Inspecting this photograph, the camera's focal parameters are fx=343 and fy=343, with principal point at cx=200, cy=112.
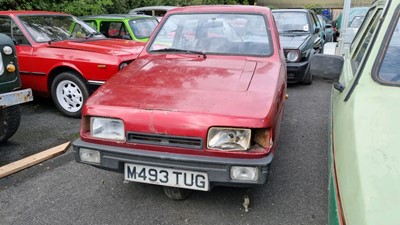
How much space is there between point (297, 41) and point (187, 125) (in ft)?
17.7

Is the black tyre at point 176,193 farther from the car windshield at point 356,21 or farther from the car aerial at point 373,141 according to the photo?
the car windshield at point 356,21

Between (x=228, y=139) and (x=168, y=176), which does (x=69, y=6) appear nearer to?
(x=168, y=176)

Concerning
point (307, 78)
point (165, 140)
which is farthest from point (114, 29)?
point (165, 140)

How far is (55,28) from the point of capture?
19.0 feet

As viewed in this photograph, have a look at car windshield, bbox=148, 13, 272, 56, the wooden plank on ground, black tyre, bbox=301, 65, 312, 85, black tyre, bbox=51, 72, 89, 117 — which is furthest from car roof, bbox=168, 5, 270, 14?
black tyre, bbox=301, 65, 312, 85

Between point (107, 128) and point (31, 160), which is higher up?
point (107, 128)

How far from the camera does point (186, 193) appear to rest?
2.94 metres

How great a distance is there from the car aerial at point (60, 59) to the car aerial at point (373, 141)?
11.6 feet

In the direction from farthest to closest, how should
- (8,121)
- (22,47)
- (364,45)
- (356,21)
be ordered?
(356,21), (22,47), (8,121), (364,45)

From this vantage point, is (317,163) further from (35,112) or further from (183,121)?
(35,112)

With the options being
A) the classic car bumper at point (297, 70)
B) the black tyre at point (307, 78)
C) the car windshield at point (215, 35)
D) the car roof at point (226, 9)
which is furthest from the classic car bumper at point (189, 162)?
the black tyre at point (307, 78)

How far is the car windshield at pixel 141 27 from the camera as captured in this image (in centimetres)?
763

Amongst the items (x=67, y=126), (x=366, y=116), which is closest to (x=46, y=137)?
(x=67, y=126)

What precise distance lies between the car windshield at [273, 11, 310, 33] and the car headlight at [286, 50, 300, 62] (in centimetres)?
130
